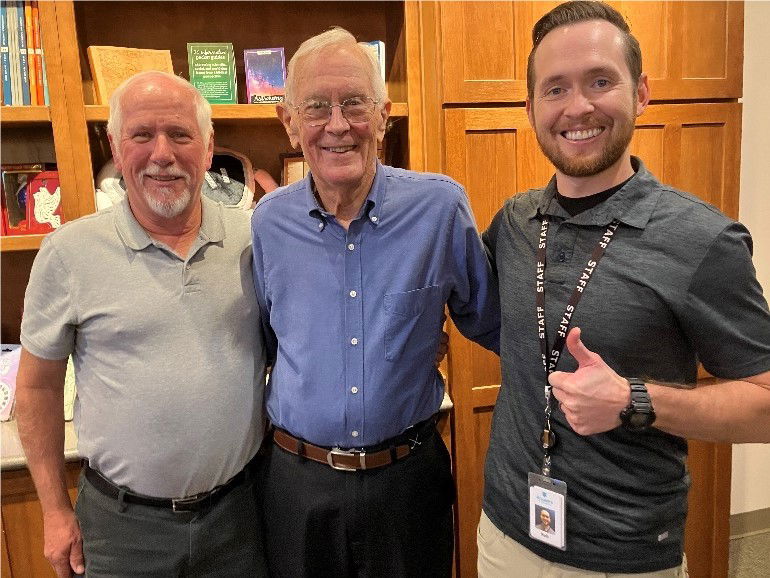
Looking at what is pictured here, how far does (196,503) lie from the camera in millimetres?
1428

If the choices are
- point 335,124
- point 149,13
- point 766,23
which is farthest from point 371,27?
point 766,23

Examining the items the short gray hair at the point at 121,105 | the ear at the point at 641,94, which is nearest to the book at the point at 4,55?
the short gray hair at the point at 121,105

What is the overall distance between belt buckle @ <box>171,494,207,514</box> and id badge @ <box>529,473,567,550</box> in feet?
2.69

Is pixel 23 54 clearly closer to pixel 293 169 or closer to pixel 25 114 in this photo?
pixel 25 114

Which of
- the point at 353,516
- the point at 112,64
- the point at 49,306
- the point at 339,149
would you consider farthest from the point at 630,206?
the point at 112,64

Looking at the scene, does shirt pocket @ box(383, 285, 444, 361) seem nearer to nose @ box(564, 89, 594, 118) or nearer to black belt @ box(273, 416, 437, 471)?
black belt @ box(273, 416, 437, 471)

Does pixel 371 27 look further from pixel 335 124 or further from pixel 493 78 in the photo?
pixel 335 124

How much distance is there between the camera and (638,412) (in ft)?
3.22

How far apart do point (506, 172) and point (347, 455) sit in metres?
1.18

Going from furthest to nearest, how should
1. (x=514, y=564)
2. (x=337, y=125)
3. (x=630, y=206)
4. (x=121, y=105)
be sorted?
(x=121, y=105)
(x=337, y=125)
(x=514, y=564)
(x=630, y=206)

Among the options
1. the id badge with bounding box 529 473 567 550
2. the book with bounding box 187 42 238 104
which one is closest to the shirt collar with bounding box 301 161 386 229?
the id badge with bounding box 529 473 567 550

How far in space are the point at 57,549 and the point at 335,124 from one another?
4.37 ft

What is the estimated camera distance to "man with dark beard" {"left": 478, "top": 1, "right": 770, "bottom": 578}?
1.00 metres

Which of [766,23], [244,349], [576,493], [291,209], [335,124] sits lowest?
[576,493]
